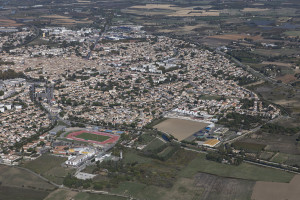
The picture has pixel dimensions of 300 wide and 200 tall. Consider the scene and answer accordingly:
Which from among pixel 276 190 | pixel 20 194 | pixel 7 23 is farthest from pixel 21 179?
pixel 7 23

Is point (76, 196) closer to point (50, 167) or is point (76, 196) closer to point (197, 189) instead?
point (50, 167)

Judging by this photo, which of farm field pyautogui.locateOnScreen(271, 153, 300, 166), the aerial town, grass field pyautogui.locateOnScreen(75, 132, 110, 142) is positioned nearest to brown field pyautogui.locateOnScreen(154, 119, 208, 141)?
the aerial town

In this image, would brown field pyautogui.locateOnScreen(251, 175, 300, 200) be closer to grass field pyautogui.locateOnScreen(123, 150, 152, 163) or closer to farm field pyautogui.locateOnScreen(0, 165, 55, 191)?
grass field pyautogui.locateOnScreen(123, 150, 152, 163)

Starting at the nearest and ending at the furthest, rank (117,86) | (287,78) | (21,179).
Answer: (21,179)
(117,86)
(287,78)

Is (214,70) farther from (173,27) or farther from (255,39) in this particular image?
(173,27)

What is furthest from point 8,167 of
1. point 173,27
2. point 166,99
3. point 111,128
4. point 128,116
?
point 173,27

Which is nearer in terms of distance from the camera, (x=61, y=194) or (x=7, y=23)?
(x=61, y=194)
